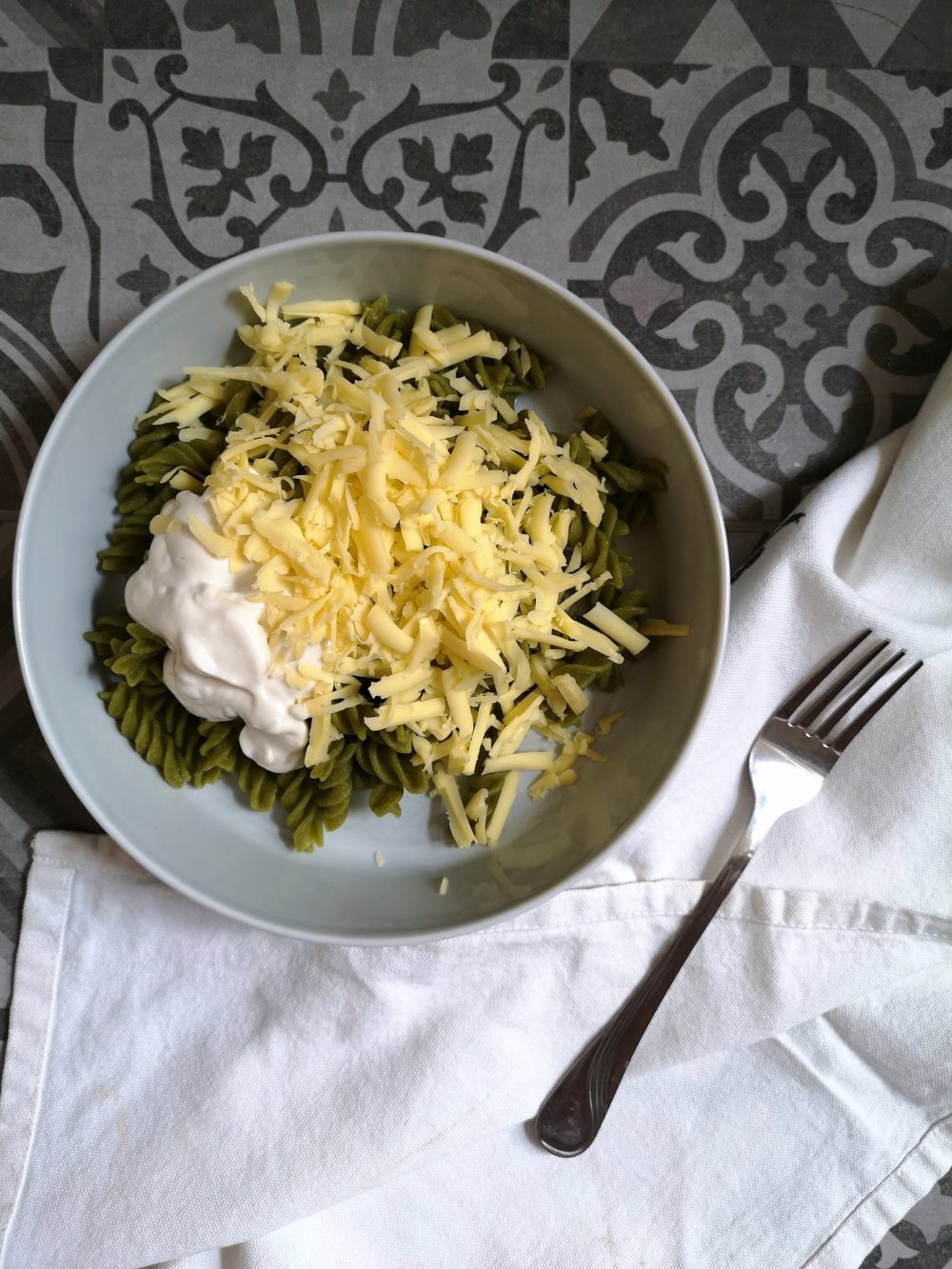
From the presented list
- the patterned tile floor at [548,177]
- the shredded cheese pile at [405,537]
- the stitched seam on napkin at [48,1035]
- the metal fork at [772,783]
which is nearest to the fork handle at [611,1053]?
the metal fork at [772,783]

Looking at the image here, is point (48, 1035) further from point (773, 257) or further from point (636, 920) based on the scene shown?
point (773, 257)

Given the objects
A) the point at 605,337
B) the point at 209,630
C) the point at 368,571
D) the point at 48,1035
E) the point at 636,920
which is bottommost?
the point at 48,1035

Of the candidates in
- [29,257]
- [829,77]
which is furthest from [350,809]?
[829,77]

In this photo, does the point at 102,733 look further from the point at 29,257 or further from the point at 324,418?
the point at 29,257

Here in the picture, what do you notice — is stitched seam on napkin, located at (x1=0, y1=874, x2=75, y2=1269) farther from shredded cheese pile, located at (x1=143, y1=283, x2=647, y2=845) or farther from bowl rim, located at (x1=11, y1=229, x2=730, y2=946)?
shredded cheese pile, located at (x1=143, y1=283, x2=647, y2=845)

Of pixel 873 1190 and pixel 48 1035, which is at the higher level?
pixel 873 1190

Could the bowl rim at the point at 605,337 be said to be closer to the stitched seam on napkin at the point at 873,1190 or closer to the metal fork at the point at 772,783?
the metal fork at the point at 772,783

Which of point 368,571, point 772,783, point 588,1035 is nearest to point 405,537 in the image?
point 368,571
